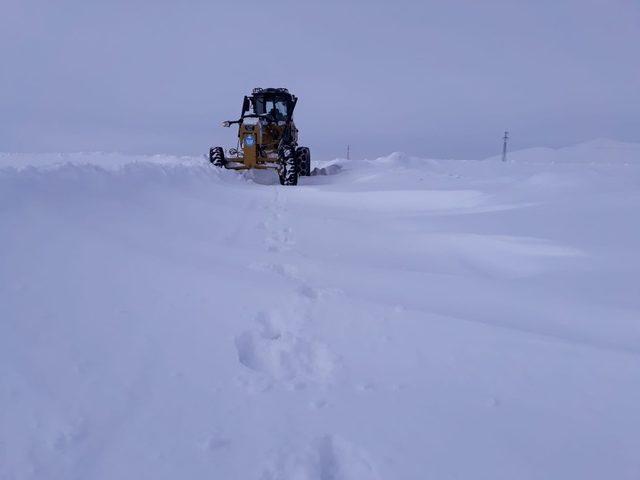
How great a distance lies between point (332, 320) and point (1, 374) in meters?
1.92

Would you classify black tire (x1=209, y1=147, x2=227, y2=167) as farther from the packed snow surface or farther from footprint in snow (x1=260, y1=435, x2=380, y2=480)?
footprint in snow (x1=260, y1=435, x2=380, y2=480)

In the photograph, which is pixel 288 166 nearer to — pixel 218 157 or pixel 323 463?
pixel 218 157

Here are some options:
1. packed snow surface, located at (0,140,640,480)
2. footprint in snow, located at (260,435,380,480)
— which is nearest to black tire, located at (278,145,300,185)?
packed snow surface, located at (0,140,640,480)

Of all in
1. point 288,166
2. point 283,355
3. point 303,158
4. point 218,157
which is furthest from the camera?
point 218,157

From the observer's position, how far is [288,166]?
1412 centimetres

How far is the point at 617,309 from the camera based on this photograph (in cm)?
342

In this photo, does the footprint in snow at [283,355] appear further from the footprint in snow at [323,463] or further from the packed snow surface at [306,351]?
the footprint in snow at [323,463]

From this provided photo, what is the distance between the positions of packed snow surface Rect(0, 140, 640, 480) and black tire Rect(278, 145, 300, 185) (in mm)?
8620

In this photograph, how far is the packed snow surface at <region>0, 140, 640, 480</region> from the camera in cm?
201

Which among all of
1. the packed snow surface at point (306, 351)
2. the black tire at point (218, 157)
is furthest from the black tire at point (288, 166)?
the packed snow surface at point (306, 351)

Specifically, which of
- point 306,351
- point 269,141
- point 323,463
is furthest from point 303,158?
point 323,463

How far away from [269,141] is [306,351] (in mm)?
13463

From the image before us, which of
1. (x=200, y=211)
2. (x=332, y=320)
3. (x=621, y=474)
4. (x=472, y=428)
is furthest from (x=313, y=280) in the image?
(x=200, y=211)

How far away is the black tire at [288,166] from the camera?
14125 millimetres
